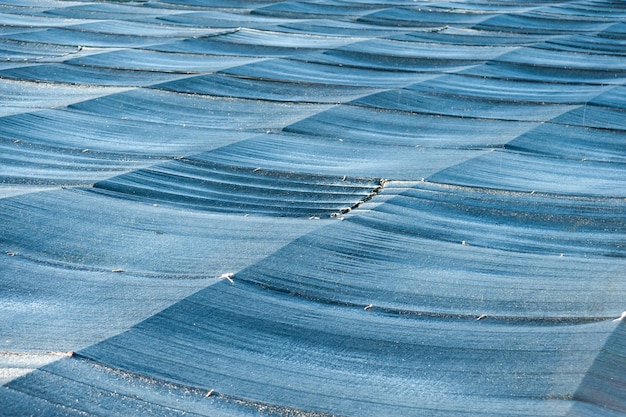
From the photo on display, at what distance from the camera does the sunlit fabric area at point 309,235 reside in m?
2.30

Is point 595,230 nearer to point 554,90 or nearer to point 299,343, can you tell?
point 299,343

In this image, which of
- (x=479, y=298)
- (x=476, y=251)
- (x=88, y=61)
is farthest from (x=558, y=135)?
(x=88, y=61)

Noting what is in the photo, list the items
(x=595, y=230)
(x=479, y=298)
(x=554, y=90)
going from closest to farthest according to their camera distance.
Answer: (x=479, y=298) < (x=595, y=230) < (x=554, y=90)

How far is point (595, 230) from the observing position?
348 centimetres

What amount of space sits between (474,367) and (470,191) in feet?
4.91

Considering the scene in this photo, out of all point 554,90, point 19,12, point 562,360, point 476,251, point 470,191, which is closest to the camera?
point 562,360

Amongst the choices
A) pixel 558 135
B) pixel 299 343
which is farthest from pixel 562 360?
pixel 558 135

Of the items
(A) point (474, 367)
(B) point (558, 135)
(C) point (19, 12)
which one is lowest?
(A) point (474, 367)

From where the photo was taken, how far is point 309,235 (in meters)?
3.24

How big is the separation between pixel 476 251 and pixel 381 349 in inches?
32.9

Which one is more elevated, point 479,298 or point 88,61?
point 88,61

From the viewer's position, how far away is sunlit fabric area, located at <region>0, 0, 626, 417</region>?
2305mm

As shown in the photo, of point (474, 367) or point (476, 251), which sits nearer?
point (474, 367)

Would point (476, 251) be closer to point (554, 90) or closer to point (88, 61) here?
point (554, 90)
